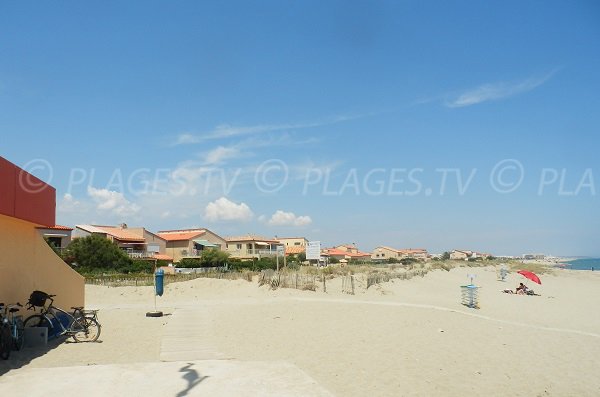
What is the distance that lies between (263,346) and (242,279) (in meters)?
16.7

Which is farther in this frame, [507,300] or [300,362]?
[507,300]

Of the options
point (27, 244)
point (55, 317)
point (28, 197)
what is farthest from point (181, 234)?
point (28, 197)

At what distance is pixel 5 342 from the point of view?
28.2ft

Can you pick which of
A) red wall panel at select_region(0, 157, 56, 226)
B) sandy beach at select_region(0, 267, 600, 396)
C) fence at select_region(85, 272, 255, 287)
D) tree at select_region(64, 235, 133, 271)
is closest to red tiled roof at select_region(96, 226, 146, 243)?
tree at select_region(64, 235, 133, 271)

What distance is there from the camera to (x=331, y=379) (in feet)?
26.6

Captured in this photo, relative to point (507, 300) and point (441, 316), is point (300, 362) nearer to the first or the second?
point (441, 316)

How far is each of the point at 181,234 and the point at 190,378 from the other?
6658 cm

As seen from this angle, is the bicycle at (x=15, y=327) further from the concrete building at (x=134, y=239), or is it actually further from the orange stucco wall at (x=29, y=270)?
the concrete building at (x=134, y=239)

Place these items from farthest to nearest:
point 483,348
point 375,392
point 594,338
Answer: point 594,338 → point 483,348 → point 375,392

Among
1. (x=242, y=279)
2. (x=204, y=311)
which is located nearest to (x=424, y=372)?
(x=204, y=311)

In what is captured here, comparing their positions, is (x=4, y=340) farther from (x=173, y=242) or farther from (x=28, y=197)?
(x=173, y=242)

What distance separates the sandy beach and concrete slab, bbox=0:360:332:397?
294 millimetres

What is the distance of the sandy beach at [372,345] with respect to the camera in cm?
842

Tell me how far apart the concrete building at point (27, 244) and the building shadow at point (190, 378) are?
14.9ft
